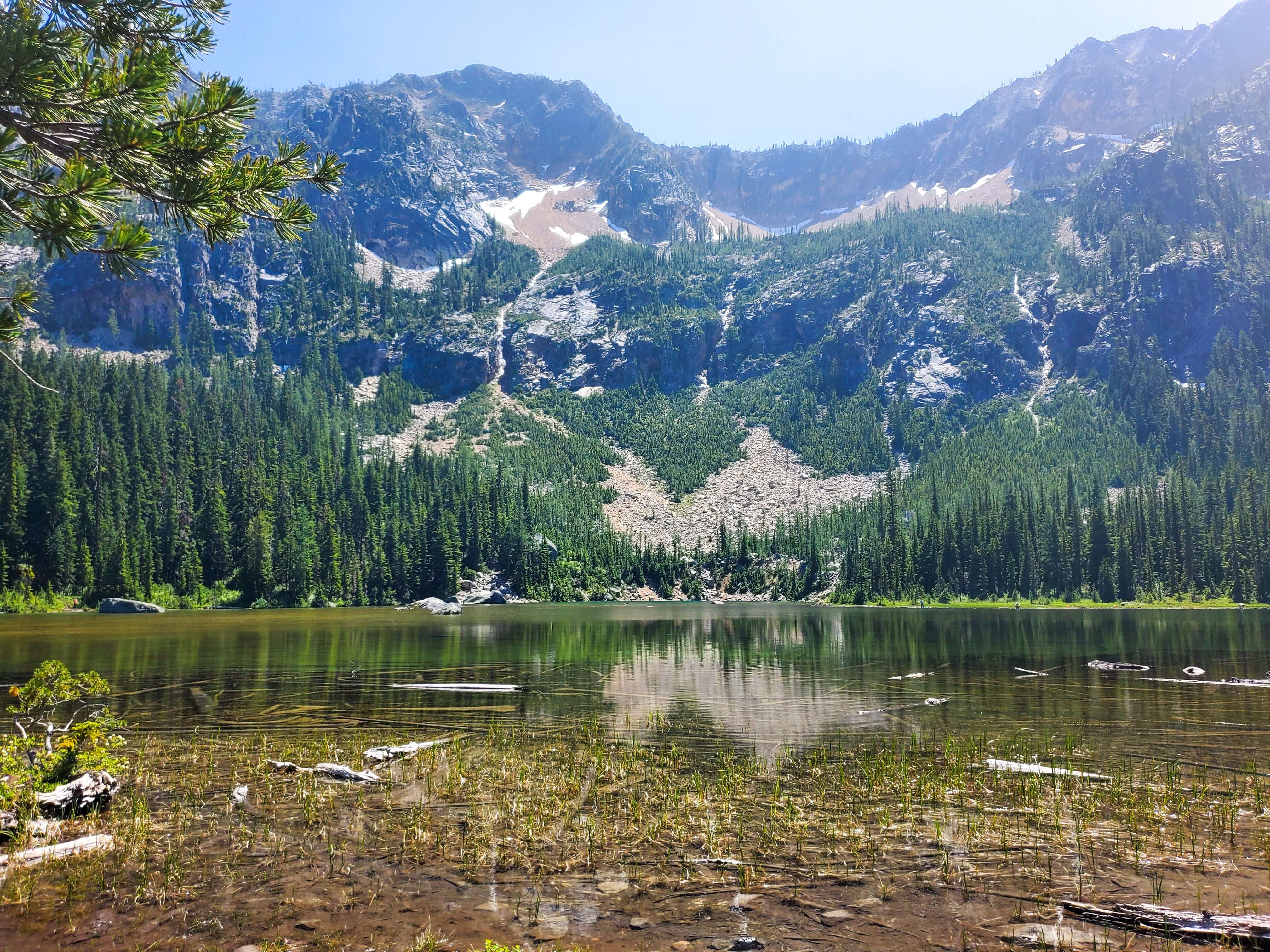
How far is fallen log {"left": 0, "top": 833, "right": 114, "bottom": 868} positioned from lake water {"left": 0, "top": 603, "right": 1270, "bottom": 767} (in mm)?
10307

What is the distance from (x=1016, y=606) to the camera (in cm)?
12938

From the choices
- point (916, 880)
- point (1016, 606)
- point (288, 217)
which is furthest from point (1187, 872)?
point (1016, 606)

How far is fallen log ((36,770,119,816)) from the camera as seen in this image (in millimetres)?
15195

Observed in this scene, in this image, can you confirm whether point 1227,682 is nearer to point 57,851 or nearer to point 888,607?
point 57,851

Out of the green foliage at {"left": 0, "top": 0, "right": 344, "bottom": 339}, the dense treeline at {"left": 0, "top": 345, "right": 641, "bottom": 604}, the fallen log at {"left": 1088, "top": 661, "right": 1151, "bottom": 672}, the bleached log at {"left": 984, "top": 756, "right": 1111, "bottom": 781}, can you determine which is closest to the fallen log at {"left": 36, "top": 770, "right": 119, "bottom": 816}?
the green foliage at {"left": 0, "top": 0, "right": 344, "bottom": 339}

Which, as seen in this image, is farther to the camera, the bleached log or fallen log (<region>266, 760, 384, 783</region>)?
the bleached log

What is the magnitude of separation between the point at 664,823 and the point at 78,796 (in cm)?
1185

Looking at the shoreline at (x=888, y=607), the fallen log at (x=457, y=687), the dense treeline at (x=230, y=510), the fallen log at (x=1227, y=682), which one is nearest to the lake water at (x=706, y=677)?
the fallen log at (x=1227, y=682)

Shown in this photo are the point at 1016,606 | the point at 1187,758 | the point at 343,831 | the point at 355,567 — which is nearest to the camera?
the point at 343,831

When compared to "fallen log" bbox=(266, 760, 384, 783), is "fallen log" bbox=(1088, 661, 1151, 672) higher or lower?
lower

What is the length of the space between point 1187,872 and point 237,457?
545 feet

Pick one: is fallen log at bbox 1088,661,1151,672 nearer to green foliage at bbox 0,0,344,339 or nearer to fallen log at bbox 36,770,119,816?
fallen log at bbox 36,770,119,816

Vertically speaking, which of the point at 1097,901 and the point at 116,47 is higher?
the point at 116,47

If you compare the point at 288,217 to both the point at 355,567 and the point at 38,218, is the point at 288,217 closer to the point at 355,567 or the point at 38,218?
the point at 38,218
